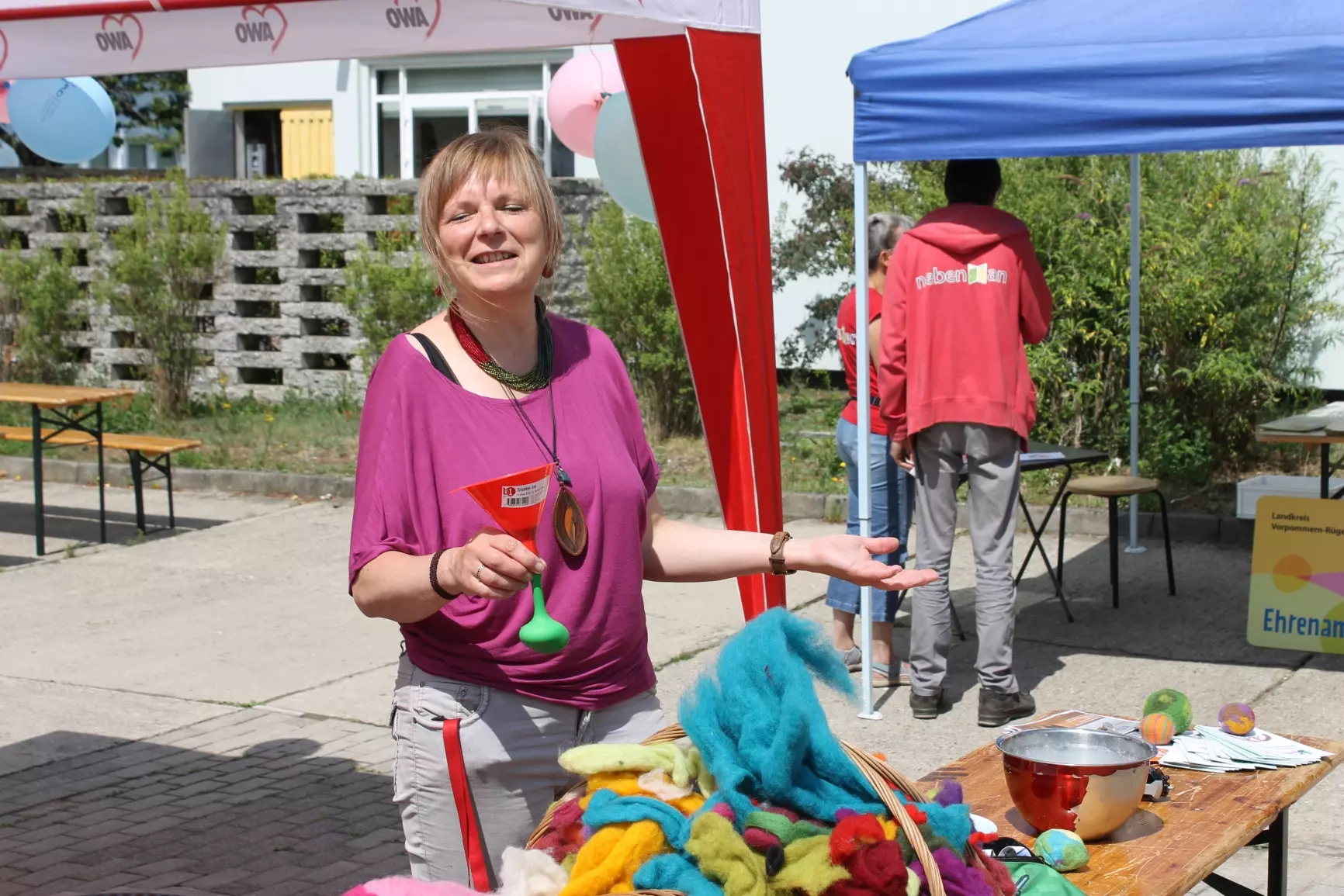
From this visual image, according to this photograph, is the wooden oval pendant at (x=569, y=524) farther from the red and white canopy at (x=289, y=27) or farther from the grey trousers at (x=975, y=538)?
the grey trousers at (x=975, y=538)

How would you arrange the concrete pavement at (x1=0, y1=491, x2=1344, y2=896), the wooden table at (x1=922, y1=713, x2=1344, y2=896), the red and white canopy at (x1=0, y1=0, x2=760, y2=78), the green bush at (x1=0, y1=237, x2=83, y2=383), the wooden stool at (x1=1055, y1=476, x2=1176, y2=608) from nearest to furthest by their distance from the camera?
the wooden table at (x1=922, y1=713, x2=1344, y2=896)
the red and white canopy at (x1=0, y1=0, x2=760, y2=78)
the concrete pavement at (x1=0, y1=491, x2=1344, y2=896)
the wooden stool at (x1=1055, y1=476, x2=1176, y2=608)
the green bush at (x1=0, y1=237, x2=83, y2=383)

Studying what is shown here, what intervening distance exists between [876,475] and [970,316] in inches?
34.6

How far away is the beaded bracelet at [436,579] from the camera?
2.25 meters

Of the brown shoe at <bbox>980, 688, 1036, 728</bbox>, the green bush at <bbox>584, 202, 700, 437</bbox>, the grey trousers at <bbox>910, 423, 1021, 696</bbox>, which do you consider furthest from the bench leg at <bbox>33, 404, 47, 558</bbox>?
the brown shoe at <bbox>980, 688, 1036, 728</bbox>

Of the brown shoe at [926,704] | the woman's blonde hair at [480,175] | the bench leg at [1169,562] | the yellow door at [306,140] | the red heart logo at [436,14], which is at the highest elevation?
the yellow door at [306,140]

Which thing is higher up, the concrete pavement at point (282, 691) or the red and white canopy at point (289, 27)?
the red and white canopy at point (289, 27)

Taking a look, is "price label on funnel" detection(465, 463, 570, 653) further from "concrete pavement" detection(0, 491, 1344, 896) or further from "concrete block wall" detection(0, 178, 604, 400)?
"concrete block wall" detection(0, 178, 604, 400)

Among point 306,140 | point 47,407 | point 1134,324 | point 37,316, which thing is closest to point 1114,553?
point 1134,324

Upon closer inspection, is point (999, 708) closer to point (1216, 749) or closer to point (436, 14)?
point (1216, 749)

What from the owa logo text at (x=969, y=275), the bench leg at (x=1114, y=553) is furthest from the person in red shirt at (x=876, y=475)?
the bench leg at (x=1114, y=553)

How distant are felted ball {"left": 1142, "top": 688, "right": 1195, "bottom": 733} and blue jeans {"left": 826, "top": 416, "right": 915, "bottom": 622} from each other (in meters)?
2.80

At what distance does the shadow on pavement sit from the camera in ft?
14.9

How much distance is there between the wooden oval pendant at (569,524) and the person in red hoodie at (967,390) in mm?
3507

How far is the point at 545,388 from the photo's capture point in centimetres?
257
